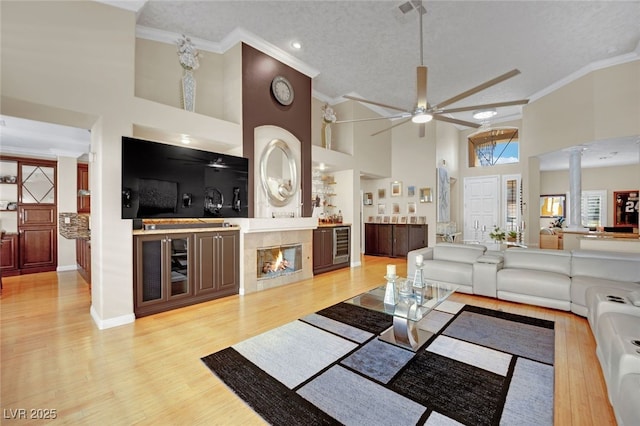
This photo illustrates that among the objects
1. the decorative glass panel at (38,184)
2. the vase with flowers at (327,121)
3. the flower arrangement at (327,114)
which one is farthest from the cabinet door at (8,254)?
the flower arrangement at (327,114)

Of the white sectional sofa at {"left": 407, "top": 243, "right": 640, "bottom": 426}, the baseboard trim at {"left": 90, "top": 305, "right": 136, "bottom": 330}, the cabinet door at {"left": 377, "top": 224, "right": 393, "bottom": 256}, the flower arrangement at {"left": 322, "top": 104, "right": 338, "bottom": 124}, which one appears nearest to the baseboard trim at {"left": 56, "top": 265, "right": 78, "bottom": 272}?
the baseboard trim at {"left": 90, "top": 305, "right": 136, "bottom": 330}

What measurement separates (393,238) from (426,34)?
200 inches

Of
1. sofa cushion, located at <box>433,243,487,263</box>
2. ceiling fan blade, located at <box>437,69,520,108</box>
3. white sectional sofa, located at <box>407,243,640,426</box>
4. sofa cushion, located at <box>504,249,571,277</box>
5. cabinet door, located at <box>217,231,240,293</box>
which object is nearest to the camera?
white sectional sofa, located at <box>407,243,640,426</box>

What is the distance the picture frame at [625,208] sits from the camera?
8305mm

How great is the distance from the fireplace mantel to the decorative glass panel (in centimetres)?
489

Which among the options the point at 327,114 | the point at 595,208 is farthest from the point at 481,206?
the point at 327,114

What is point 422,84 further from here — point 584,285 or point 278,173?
point 584,285

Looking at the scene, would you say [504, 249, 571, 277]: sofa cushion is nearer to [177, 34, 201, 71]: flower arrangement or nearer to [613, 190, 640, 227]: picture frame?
[177, 34, 201, 71]: flower arrangement

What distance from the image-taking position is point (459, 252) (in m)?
4.58

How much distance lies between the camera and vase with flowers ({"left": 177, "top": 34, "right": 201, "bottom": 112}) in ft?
13.0

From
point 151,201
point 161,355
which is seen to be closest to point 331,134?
point 151,201

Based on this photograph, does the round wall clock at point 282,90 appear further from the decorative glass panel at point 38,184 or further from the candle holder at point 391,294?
the decorative glass panel at point 38,184

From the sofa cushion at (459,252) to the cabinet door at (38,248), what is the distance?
26.3ft

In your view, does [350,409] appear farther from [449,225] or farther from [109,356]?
[449,225]
